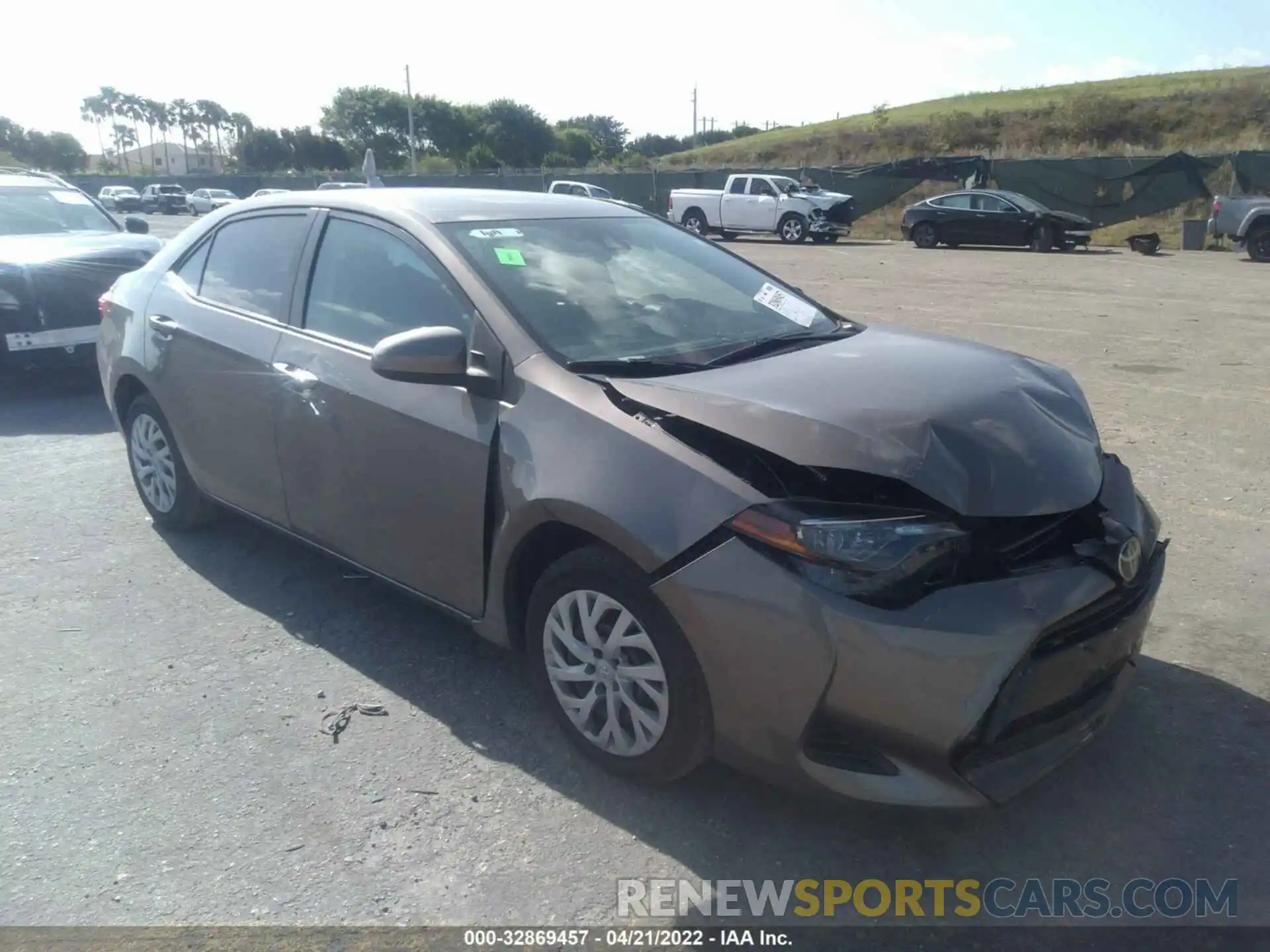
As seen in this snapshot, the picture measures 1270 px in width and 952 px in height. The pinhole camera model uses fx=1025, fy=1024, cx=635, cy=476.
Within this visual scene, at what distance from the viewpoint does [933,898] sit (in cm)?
261

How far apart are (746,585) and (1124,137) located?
167ft

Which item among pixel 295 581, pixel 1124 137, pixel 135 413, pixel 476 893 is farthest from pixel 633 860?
pixel 1124 137

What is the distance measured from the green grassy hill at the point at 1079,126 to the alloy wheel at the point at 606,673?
132 feet

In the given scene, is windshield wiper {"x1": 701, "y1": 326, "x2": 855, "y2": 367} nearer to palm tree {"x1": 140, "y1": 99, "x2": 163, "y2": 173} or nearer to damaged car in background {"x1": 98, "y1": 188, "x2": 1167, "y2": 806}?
damaged car in background {"x1": 98, "y1": 188, "x2": 1167, "y2": 806}

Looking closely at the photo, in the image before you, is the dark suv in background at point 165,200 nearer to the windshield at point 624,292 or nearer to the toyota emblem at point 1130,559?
the windshield at point 624,292

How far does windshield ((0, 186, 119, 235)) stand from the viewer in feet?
30.1

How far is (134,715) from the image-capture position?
11.6 feet

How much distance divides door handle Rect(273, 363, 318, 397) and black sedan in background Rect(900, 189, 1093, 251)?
78.2 ft

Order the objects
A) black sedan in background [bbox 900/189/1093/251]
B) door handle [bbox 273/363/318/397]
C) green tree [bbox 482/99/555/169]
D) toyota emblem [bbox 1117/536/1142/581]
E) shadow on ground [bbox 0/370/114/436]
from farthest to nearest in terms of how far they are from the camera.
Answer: green tree [bbox 482/99/555/169] → black sedan in background [bbox 900/189/1093/251] → shadow on ground [bbox 0/370/114/436] → door handle [bbox 273/363/318/397] → toyota emblem [bbox 1117/536/1142/581]

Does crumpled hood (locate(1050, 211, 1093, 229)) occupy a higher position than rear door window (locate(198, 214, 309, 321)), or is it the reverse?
rear door window (locate(198, 214, 309, 321))

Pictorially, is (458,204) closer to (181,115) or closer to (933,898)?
(933,898)

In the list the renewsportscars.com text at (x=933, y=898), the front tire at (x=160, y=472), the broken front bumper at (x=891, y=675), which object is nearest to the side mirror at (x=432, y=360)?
the broken front bumper at (x=891, y=675)

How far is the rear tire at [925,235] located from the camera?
26.7m

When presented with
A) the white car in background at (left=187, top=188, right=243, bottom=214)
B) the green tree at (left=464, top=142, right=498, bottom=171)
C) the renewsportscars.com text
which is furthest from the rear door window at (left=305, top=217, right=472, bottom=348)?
the green tree at (left=464, top=142, right=498, bottom=171)
